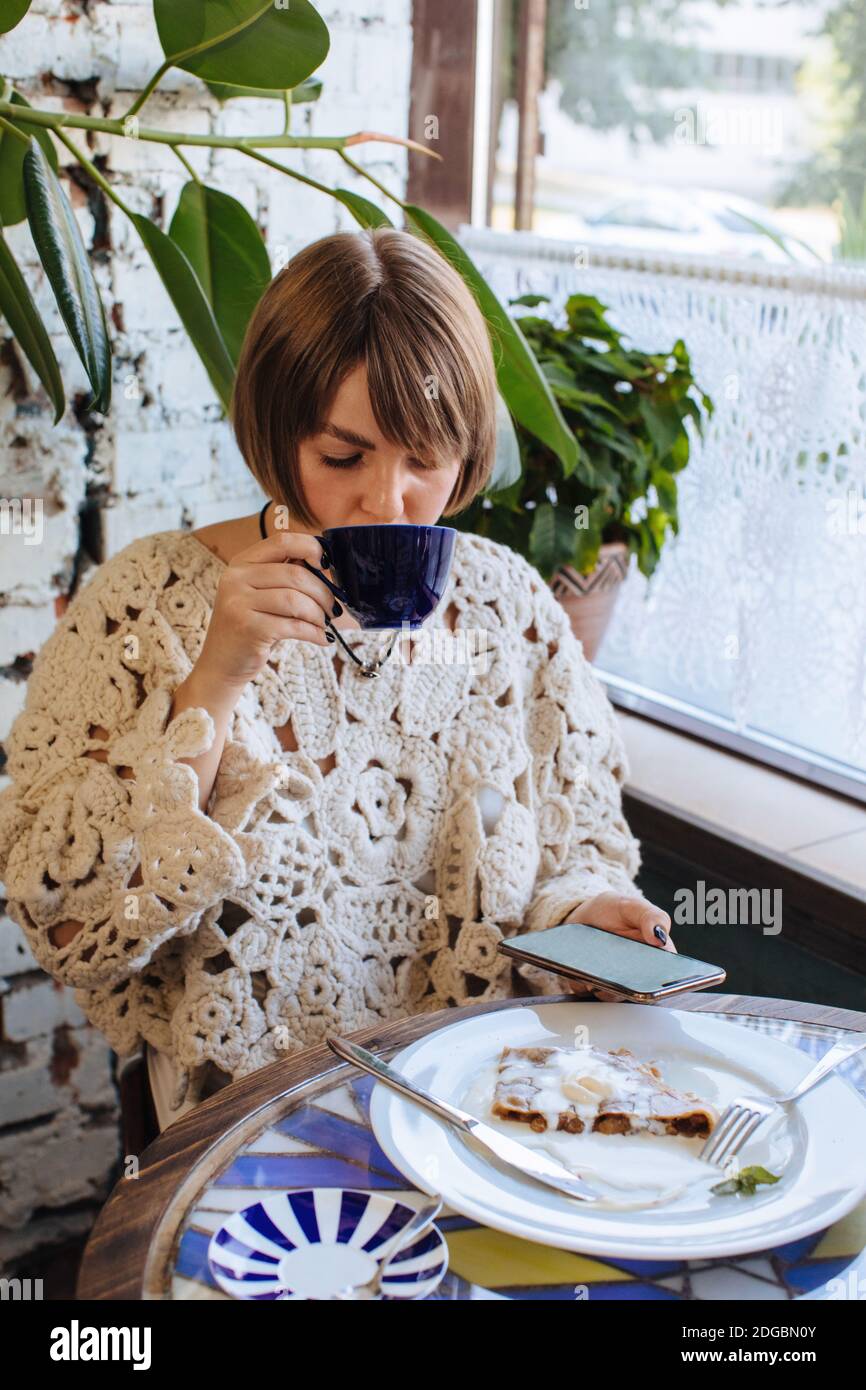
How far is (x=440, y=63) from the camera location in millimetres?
2090

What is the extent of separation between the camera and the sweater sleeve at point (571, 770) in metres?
1.41

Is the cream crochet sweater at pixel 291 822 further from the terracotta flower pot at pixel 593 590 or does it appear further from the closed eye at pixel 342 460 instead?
the terracotta flower pot at pixel 593 590

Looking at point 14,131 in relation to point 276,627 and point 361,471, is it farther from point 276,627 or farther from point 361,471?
point 276,627

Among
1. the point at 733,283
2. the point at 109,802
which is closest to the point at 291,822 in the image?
the point at 109,802

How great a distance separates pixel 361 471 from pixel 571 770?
430 millimetres

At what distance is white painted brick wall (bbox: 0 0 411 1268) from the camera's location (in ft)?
5.35

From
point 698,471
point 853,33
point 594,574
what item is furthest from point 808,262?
point 853,33

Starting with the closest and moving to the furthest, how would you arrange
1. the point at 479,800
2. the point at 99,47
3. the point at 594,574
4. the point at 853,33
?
the point at 479,800, the point at 99,47, the point at 594,574, the point at 853,33

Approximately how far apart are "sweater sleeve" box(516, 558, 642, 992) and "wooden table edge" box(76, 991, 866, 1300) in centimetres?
32

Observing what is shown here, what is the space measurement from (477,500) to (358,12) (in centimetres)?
71

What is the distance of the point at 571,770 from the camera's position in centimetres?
145

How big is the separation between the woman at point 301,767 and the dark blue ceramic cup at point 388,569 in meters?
0.05

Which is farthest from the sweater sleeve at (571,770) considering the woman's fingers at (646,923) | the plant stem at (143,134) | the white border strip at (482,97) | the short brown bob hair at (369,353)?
the white border strip at (482,97)

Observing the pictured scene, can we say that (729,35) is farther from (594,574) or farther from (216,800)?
(216,800)
